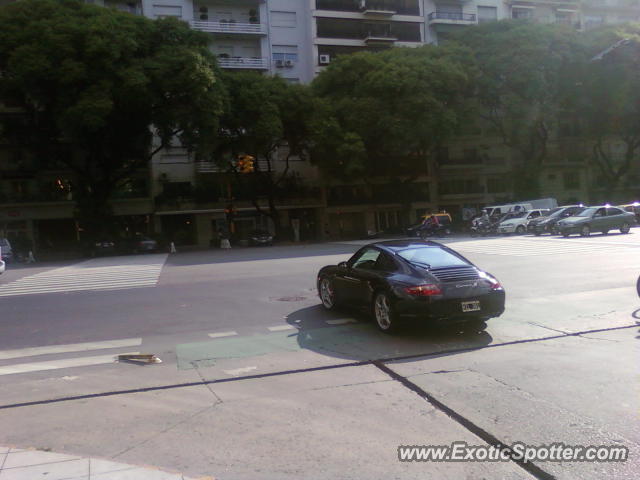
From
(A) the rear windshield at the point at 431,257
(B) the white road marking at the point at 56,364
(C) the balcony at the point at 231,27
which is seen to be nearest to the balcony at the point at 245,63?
(C) the balcony at the point at 231,27

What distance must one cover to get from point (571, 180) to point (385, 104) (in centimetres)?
2736

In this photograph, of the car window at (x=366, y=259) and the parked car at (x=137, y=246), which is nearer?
the car window at (x=366, y=259)

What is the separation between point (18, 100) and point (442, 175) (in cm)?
3807

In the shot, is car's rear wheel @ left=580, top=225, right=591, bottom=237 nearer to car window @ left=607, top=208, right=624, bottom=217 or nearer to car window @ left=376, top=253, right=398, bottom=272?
car window @ left=607, top=208, right=624, bottom=217

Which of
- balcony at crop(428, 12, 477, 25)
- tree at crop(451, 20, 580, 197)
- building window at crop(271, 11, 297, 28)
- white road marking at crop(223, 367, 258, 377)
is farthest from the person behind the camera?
balcony at crop(428, 12, 477, 25)

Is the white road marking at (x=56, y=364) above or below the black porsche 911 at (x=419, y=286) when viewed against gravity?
below

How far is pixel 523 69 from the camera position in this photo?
44656 millimetres

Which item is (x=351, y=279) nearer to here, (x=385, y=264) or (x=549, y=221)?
(x=385, y=264)

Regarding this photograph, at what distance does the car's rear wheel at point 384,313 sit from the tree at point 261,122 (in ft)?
110

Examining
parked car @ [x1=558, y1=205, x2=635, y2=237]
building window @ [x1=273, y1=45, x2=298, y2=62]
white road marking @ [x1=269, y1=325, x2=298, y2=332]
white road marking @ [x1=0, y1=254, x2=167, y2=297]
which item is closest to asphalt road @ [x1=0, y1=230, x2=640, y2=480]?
white road marking @ [x1=269, y1=325, x2=298, y2=332]

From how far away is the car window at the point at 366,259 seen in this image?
9070mm

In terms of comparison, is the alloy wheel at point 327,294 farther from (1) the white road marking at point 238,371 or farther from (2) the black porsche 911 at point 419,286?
(1) the white road marking at point 238,371

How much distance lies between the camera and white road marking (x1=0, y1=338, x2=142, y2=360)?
26.4ft

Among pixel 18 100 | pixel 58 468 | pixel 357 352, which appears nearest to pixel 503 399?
pixel 357 352
